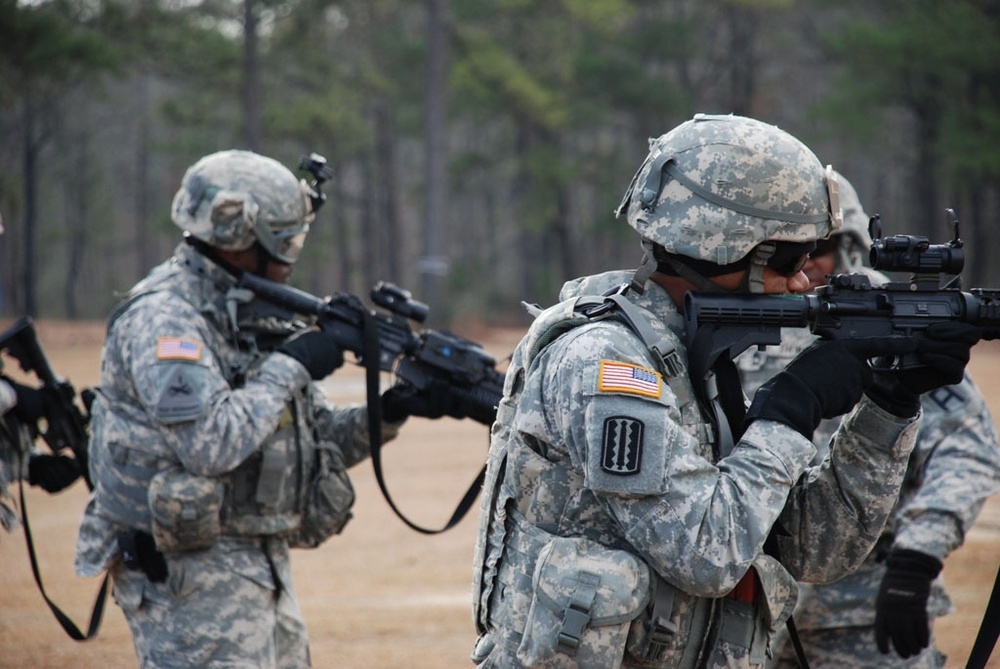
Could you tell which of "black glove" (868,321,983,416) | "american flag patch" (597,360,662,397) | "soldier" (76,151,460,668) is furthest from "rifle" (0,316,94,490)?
"black glove" (868,321,983,416)

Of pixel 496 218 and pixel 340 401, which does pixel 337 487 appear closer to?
pixel 340 401

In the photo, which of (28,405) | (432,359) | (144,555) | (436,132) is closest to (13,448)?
(28,405)

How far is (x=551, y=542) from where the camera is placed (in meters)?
2.67

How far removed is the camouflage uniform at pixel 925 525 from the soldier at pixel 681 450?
1.27 metres

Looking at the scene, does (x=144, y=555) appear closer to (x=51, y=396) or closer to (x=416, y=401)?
(x=416, y=401)

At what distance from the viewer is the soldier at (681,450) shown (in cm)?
254

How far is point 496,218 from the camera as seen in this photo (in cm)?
4931

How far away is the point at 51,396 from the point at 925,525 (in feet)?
12.8

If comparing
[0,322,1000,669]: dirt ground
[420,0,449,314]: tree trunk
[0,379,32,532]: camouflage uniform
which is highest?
[420,0,449,314]: tree trunk

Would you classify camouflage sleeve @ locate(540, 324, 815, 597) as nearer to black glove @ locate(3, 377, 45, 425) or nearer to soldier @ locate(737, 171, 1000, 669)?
soldier @ locate(737, 171, 1000, 669)

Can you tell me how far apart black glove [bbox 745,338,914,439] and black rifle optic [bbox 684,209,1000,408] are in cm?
4

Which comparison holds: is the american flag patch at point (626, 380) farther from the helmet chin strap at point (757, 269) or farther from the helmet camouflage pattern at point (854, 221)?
the helmet camouflage pattern at point (854, 221)

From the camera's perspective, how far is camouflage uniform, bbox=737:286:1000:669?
4.14 metres

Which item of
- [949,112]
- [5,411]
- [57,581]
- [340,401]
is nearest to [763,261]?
[5,411]
